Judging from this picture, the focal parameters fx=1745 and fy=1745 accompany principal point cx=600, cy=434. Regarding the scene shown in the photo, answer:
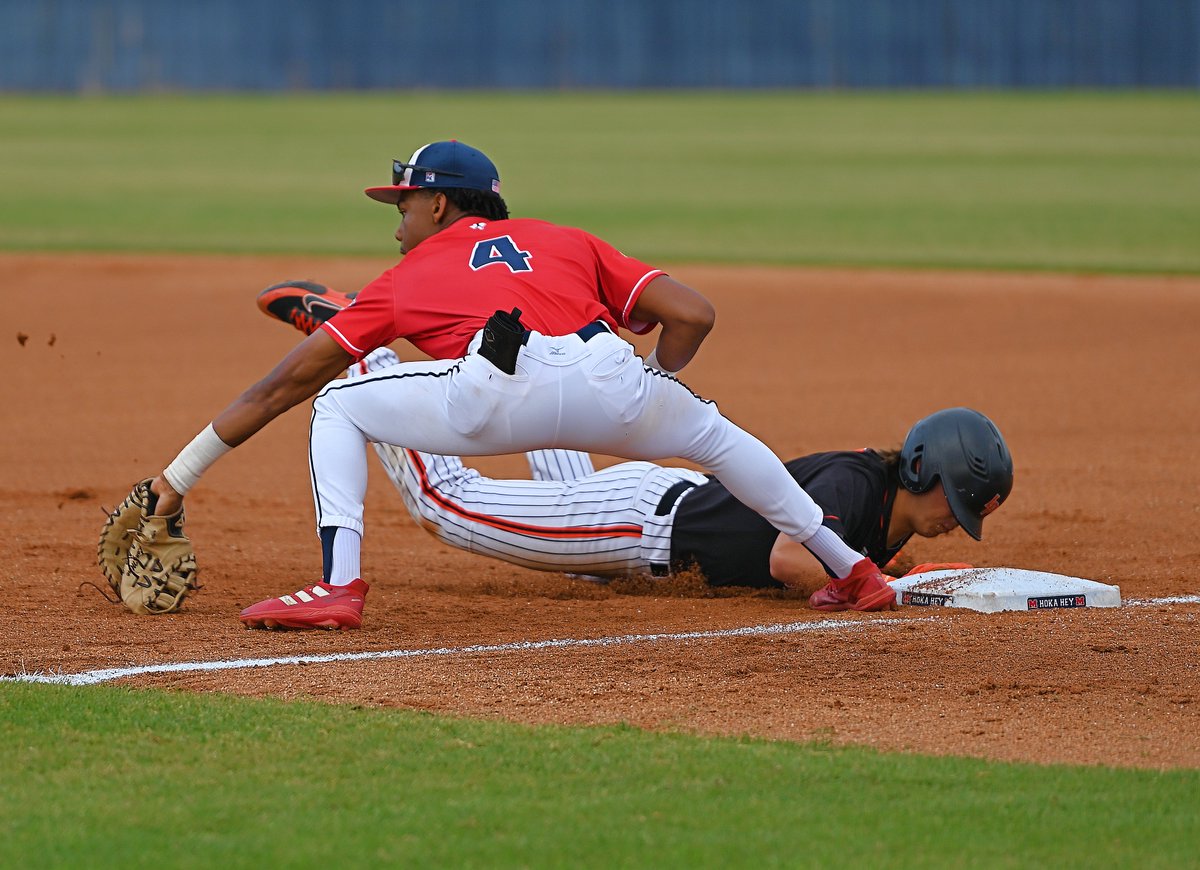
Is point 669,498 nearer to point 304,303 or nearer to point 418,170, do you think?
point 418,170

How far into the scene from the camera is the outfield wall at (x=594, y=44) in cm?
3572

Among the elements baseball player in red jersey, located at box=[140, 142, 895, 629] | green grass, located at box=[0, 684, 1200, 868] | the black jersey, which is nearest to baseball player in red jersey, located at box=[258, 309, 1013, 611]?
the black jersey

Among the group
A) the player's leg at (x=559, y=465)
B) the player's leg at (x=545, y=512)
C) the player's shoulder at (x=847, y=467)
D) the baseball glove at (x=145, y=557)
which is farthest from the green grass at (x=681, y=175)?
the baseball glove at (x=145, y=557)

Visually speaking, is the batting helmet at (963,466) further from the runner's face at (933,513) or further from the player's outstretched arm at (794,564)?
the player's outstretched arm at (794,564)

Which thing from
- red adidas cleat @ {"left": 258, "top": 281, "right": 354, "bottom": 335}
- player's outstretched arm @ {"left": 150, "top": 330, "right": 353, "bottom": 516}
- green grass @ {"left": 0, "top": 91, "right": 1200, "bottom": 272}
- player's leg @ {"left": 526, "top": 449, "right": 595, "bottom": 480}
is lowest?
player's leg @ {"left": 526, "top": 449, "right": 595, "bottom": 480}

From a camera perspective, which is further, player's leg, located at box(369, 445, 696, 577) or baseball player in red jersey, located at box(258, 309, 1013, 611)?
player's leg, located at box(369, 445, 696, 577)

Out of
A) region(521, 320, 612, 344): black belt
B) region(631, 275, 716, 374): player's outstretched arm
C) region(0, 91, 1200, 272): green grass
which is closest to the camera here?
region(521, 320, 612, 344): black belt

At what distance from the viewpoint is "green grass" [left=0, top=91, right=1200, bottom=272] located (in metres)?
14.7

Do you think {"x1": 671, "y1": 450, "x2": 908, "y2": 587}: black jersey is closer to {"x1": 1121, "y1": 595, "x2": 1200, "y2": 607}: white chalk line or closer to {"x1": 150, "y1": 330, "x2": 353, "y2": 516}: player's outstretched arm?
{"x1": 1121, "y1": 595, "x2": 1200, "y2": 607}: white chalk line

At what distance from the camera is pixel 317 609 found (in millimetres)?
4488

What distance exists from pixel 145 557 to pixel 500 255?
1250 mm

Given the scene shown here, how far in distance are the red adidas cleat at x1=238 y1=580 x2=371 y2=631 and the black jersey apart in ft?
3.63

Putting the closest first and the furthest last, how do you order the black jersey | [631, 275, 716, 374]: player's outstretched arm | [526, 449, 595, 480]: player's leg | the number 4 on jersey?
the number 4 on jersey < [631, 275, 716, 374]: player's outstretched arm < the black jersey < [526, 449, 595, 480]: player's leg

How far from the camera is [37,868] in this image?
2730 mm
